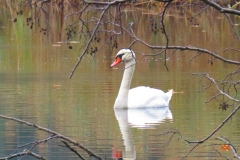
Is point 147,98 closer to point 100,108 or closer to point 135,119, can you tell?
point 100,108

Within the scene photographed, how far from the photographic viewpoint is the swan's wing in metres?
12.5

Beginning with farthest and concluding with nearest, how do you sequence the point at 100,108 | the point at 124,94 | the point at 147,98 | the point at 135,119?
the point at 124,94
the point at 147,98
the point at 100,108
the point at 135,119

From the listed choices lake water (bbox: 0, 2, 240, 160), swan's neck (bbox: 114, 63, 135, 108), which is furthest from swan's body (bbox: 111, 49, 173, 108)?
lake water (bbox: 0, 2, 240, 160)

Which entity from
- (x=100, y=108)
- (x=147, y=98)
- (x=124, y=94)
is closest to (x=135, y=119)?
(x=100, y=108)

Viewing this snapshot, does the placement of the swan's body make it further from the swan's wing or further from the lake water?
the lake water

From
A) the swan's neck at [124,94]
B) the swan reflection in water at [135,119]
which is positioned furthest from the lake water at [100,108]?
the swan's neck at [124,94]

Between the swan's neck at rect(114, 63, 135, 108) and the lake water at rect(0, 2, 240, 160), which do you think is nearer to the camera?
the lake water at rect(0, 2, 240, 160)

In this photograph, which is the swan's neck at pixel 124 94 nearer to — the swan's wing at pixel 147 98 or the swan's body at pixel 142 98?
the swan's body at pixel 142 98

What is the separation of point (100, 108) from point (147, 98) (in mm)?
880

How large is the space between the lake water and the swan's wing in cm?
20

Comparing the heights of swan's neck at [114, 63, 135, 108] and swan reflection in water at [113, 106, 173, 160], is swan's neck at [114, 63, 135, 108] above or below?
above

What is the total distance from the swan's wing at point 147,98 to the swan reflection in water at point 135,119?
0.08 metres

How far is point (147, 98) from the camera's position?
12.5 metres

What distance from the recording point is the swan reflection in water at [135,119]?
29.9 ft
